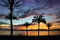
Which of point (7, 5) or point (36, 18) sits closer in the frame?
point (7, 5)

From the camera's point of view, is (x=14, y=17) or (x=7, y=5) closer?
(x=7, y=5)

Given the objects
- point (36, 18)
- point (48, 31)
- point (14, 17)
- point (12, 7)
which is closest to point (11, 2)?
point (12, 7)

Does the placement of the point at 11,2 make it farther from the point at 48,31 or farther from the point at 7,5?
the point at 48,31

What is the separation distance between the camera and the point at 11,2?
45.1 m
